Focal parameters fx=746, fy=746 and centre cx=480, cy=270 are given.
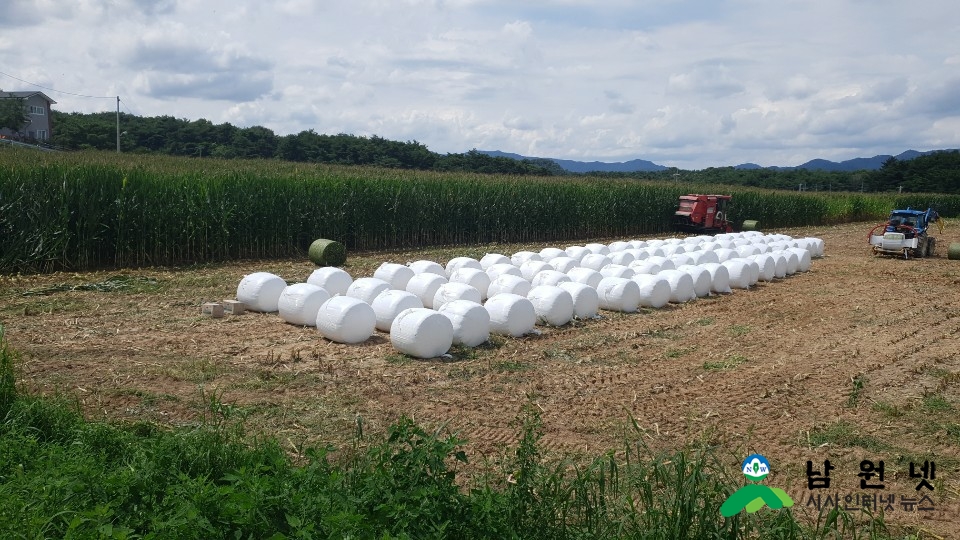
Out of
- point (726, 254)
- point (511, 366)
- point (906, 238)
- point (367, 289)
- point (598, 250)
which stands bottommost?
point (511, 366)

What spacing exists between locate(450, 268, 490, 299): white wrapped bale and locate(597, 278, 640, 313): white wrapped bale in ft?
6.31

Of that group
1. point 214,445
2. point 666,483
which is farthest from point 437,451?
point 214,445

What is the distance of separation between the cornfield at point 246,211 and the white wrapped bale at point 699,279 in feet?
31.7

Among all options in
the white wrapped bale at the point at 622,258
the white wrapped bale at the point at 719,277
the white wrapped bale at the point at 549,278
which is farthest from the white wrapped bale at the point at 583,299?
the white wrapped bale at the point at 622,258

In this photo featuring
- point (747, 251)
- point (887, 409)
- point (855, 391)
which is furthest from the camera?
point (747, 251)

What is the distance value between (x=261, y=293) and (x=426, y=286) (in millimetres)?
2522

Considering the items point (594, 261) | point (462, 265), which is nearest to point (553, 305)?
point (462, 265)

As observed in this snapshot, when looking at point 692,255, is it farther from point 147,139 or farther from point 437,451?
point 147,139

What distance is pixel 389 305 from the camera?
1010 centimetres

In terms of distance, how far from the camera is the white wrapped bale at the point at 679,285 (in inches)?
536

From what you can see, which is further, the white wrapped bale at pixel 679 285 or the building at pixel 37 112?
the building at pixel 37 112

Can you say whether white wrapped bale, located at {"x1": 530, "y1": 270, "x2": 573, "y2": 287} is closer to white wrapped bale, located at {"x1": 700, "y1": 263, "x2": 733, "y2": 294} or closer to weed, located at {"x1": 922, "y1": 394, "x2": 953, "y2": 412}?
white wrapped bale, located at {"x1": 700, "y1": 263, "x2": 733, "y2": 294}

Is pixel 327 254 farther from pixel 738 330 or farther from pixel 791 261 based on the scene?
pixel 791 261

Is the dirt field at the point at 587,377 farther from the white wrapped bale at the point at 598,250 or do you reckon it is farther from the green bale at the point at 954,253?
the green bale at the point at 954,253
